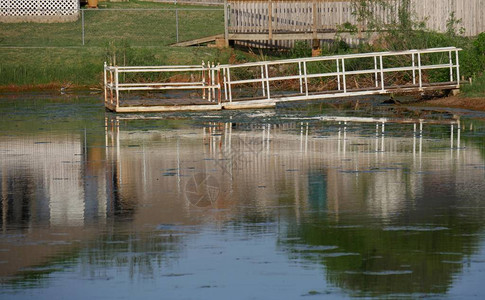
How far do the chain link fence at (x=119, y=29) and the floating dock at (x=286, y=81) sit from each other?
817 cm

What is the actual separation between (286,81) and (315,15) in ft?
18.4

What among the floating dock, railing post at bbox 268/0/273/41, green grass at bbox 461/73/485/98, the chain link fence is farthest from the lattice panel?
green grass at bbox 461/73/485/98

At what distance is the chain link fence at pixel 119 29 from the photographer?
46.9 m

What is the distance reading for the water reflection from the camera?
11031mm

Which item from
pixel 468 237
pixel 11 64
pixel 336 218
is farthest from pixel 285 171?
pixel 11 64

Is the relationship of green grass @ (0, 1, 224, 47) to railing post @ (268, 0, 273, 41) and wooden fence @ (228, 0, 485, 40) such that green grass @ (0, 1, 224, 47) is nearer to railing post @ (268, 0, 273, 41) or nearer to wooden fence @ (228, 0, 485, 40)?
wooden fence @ (228, 0, 485, 40)

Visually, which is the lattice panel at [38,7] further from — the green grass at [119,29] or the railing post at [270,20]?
the railing post at [270,20]

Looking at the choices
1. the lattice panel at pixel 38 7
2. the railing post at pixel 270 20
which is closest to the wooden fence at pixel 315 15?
the railing post at pixel 270 20

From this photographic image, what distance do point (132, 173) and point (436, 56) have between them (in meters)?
18.8

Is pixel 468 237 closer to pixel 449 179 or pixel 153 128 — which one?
pixel 449 179

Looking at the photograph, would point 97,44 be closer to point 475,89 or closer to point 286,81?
point 286,81

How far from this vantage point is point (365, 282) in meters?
10.2

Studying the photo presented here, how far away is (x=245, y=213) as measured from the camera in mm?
13719

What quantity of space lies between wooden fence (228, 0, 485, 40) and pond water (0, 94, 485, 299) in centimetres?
1874
